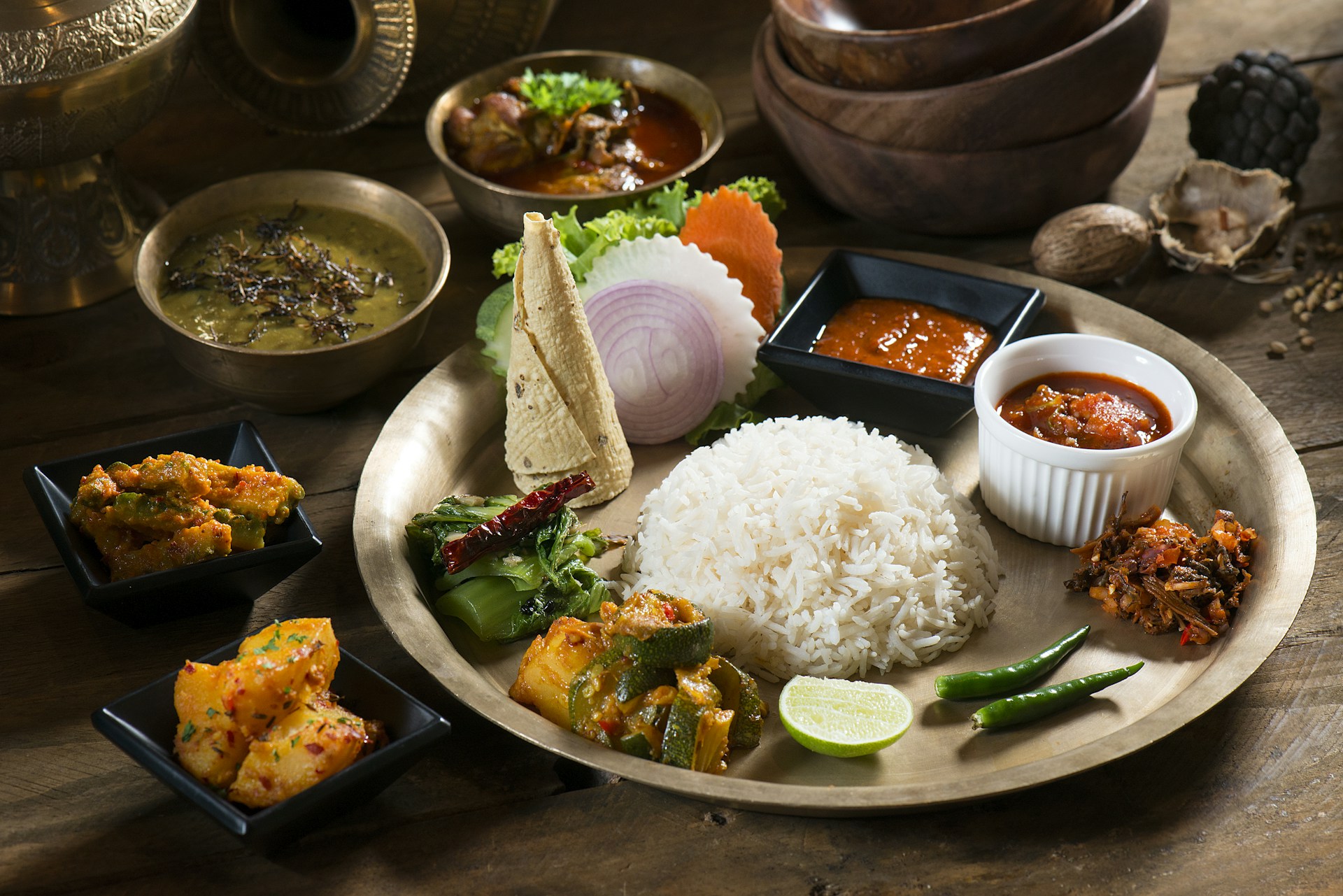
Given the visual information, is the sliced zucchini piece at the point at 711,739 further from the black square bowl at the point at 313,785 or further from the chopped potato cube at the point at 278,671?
the chopped potato cube at the point at 278,671

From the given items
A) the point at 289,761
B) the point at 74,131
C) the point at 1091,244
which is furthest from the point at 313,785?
the point at 1091,244

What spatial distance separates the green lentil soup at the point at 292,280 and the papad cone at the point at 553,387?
49 cm

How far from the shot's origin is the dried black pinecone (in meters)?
3.74

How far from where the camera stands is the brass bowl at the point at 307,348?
2.88 metres

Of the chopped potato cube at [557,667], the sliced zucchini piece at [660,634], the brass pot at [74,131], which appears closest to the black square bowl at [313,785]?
the chopped potato cube at [557,667]

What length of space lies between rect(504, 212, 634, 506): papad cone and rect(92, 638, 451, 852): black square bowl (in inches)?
31.6

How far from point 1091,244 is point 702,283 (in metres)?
1.17

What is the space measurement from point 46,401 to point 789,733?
2.28 metres

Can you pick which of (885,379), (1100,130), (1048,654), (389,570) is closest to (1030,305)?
(885,379)

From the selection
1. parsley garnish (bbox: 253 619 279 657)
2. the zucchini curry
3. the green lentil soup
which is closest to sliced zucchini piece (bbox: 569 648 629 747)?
the zucchini curry

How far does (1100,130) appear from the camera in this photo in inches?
135

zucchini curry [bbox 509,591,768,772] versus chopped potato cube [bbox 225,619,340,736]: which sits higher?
chopped potato cube [bbox 225,619,340,736]

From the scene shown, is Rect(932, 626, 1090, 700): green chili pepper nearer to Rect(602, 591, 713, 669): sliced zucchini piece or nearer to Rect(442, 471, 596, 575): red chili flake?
Rect(602, 591, 713, 669): sliced zucchini piece

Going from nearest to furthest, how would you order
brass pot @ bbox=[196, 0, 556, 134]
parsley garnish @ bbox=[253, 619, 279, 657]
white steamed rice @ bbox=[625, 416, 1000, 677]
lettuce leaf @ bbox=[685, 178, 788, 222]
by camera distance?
parsley garnish @ bbox=[253, 619, 279, 657]
white steamed rice @ bbox=[625, 416, 1000, 677]
lettuce leaf @ bbox=[685, 178, 788, 222]
brass pot @ bbox=[196, 0, 556, 134]
